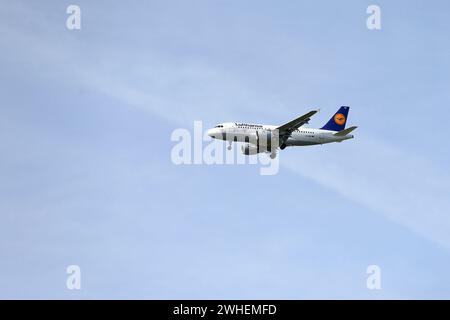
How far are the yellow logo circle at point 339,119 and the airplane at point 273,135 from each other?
7385 millimetres

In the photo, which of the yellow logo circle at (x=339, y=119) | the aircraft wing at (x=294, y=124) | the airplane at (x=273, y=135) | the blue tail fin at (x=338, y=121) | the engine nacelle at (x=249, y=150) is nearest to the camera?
the aircraft wing at (x=294, y=124)

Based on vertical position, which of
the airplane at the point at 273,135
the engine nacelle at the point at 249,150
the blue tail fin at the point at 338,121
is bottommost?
the engine nacelle at the point at 249,150

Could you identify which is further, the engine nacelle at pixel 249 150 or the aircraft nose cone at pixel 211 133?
the engine nacelle at pixel 249 150

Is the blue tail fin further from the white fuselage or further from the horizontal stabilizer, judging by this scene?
the horizontal stabilizer

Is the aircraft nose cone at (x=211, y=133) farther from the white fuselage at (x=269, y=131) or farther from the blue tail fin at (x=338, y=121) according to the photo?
the blue tail fin at (x=338, y=121)

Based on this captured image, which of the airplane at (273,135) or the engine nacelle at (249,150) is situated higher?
the airplane at (273,135)

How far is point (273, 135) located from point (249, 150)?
19.0 feet

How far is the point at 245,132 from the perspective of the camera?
126 metres

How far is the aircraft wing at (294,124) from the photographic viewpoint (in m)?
121

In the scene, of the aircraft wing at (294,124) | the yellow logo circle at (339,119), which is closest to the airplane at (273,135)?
the aircraft wing at (294,124)

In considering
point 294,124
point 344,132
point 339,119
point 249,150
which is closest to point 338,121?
point 339,119

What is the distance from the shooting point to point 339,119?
13950 centimetres
